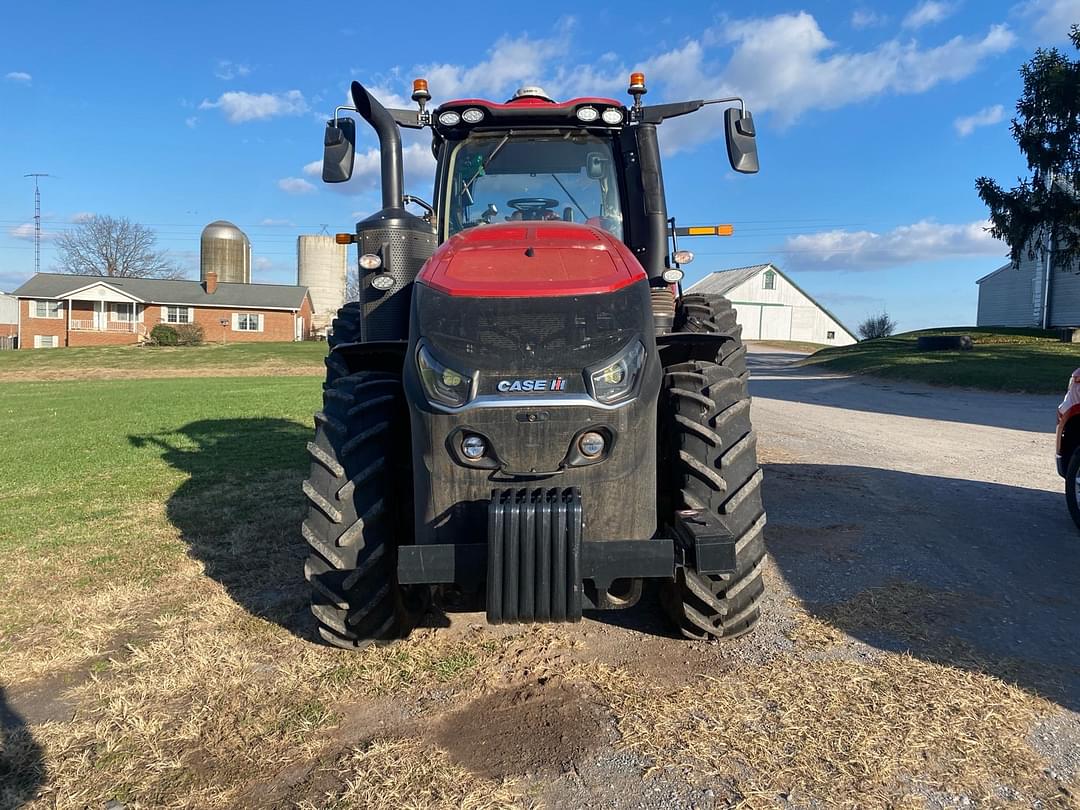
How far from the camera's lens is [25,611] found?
162 inches

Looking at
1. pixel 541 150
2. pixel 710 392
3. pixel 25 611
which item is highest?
pixel 541 150

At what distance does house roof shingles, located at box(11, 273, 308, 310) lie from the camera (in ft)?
165

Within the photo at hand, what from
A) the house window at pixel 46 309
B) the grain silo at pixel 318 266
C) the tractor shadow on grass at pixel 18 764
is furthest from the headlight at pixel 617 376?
the grain silo at pixel 318 266

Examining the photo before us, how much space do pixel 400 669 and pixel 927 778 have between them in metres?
2.02

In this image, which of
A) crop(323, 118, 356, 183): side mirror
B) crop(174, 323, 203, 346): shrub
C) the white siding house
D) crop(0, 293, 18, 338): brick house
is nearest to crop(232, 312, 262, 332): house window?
crop(174, 323, 203, 346): shrub

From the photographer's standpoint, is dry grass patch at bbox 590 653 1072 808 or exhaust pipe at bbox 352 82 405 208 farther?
exhaust pipe at bbox 352 82 405 208

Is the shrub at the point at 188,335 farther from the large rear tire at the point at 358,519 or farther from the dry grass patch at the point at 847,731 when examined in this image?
the dry grass patch at the point at 847,731

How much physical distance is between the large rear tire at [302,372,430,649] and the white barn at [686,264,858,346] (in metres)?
58.8

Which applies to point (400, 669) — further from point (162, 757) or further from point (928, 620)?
point (928, 620)

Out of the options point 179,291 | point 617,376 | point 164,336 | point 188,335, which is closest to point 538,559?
point 617,376

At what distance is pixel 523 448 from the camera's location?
2908mm

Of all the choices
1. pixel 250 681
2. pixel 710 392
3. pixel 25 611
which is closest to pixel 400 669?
pixel 250 681

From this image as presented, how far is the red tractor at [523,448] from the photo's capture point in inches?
111

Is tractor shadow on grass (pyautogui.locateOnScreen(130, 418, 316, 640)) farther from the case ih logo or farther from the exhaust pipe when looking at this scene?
the exhaust pipe
